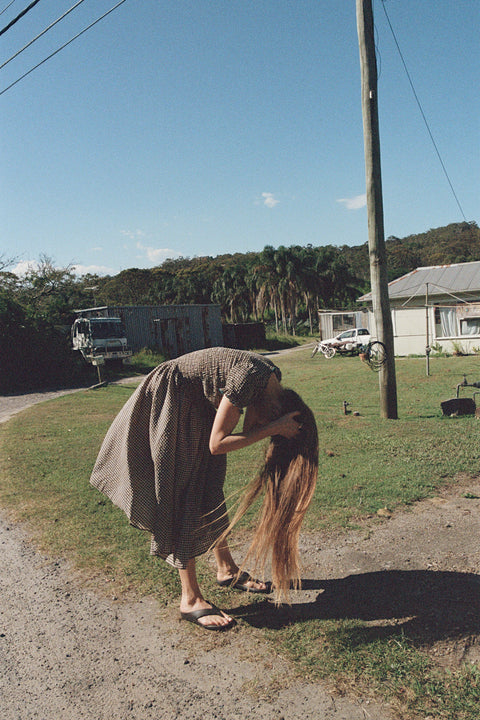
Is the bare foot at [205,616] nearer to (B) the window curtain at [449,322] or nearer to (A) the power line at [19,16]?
(A) the power line at [19,16]

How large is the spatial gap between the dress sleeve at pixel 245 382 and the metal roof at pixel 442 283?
69.2 feet

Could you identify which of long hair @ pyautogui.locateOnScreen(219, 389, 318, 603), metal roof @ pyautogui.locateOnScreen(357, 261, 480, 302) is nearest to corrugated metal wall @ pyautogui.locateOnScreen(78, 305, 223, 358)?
metal roof @ pyautogui.locateOnScreen(357, 261, 480, 302)

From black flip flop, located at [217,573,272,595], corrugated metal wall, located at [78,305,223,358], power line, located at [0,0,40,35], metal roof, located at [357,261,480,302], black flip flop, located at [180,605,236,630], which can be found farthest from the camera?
corrugated metal wall, located at [78,305,223,358]

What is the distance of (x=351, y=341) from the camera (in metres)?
28.6

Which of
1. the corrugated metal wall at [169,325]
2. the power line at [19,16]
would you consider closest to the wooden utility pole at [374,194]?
the power line at [19,16]

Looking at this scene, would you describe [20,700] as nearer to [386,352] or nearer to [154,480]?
[154,480]

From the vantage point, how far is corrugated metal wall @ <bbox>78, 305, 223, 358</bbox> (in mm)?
30812

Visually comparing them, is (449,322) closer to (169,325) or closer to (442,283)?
(442,283)

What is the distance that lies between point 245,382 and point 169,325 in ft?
100

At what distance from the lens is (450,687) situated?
2357 millimetres

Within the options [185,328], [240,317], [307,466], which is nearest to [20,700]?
[307,466]

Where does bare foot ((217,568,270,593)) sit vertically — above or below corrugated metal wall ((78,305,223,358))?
below

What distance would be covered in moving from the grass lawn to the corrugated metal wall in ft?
62.6

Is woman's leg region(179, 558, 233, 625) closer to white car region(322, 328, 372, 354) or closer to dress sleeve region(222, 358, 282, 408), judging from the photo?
dress sleeve region(222, 358, 282, 408)
